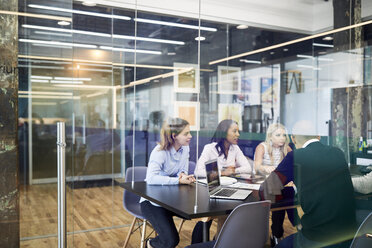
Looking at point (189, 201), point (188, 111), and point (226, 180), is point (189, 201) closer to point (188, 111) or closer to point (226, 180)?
point (226, 180)

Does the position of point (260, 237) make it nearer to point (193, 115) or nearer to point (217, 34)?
point (193, 115)

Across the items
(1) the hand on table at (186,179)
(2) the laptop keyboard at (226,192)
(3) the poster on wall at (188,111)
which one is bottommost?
(2) the laptop keyboard at (226,192)

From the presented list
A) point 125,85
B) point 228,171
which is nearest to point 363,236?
point 228,171

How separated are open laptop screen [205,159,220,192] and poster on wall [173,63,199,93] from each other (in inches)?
65.5

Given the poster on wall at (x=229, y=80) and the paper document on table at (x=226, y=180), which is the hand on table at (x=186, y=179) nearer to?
the paper document on table at (x=226, y=180)

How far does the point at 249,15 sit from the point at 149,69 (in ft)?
4.53

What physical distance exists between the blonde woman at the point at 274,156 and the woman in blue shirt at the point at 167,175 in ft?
2.08

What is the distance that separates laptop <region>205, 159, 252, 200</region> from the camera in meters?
2.71

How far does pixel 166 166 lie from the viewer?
328 cm

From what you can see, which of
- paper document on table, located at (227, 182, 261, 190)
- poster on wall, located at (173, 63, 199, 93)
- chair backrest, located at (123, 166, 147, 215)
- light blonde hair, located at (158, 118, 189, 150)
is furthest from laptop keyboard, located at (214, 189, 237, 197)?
poster on wall, located at (173, 63, 199, 93)

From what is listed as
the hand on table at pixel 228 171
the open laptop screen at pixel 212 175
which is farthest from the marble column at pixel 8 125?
the hand on table at pixel 228 171

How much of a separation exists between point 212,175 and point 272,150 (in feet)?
1.72

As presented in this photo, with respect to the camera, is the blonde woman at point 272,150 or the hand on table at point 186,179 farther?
the hand on table at point 186,179

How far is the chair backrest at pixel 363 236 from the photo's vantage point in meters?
2.11
